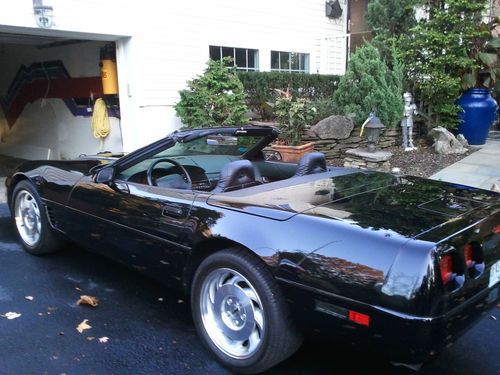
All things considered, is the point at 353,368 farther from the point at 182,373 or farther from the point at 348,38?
the point at 348,38

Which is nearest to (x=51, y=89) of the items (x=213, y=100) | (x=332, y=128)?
(x=213, y=100)

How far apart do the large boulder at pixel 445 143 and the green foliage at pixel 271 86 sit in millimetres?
2474

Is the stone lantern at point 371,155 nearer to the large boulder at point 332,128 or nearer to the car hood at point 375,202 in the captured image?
the large boulder at point 332,128

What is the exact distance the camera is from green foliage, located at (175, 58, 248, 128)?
8.09 meters

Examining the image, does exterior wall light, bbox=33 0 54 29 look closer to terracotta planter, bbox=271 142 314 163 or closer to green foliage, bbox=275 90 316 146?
green foliage, bbox=275 90 316 146

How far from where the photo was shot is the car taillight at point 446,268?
2.08 m

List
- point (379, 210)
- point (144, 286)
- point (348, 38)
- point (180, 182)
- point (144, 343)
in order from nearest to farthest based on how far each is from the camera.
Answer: point (379, 210)
point (144, 343)
point (180, 182)
point (144, 286)
point (348, 38)

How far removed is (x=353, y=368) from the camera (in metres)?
2.71

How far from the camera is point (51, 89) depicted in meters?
10.5

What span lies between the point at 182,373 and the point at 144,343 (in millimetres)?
423

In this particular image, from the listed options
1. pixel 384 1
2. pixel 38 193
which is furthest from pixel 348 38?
pixel 38 193

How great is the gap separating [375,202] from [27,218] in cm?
334

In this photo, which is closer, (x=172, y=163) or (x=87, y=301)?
(x=87, y=301)

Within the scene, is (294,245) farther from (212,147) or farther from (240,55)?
(240,55)
